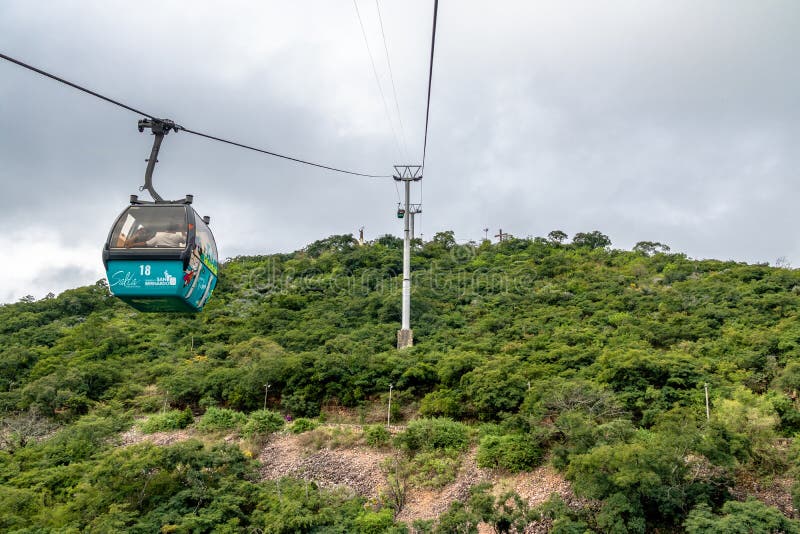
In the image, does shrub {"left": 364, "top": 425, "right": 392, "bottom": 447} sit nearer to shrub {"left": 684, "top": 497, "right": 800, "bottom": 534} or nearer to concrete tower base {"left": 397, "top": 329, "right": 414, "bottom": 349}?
concrete tower base {"left": 397, "top": 329, "right": 414, "bottom": 349}

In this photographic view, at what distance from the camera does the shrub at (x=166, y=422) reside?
21078mm

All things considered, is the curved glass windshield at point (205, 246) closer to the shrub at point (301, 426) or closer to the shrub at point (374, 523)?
the shrub at point (374, 523)

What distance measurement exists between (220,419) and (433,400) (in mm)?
8268

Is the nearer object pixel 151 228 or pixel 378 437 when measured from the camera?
pixel 151 228

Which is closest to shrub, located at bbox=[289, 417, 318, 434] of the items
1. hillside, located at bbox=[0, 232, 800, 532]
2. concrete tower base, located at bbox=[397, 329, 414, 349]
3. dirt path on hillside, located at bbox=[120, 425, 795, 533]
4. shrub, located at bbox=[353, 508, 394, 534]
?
hillside, located at bbox=[0, 232, 800, 532]

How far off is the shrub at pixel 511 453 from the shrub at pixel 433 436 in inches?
37.7

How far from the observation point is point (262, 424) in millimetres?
19953

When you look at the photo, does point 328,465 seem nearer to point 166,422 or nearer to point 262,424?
point 262,424

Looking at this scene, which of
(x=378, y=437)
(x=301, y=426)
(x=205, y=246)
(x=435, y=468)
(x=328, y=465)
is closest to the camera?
(x=205, y=246)

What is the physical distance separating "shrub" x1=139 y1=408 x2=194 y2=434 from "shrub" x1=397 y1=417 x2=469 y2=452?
913 cm

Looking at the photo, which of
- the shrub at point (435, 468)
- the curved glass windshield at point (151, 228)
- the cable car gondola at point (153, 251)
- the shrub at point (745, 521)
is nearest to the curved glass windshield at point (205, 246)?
the cable car gondola at point (153, 251)

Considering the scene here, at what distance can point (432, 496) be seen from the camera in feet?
52.1

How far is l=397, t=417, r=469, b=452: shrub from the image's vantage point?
57.3 ft

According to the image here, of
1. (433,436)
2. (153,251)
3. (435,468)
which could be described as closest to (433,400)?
(433,436)
